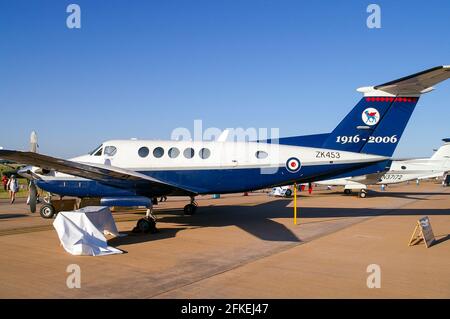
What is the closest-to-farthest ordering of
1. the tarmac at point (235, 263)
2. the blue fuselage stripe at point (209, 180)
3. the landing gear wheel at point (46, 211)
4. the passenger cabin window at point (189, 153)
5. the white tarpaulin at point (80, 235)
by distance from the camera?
the tarmac at point (235, 263) → the white tarpaulin at point (80, 235) → the blue fuselage stripe at point (209, 180) → the passenger cabin window at point (189, 153) → the landing gear wheel at point (46, 211)

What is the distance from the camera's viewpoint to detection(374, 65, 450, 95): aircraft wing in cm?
1086

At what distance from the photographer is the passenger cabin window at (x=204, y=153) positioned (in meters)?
13.0

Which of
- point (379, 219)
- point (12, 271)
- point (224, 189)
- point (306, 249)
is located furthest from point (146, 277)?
point (379, 219)

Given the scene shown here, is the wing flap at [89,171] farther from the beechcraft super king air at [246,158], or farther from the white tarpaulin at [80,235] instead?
the white tarpaulin at [80,235]

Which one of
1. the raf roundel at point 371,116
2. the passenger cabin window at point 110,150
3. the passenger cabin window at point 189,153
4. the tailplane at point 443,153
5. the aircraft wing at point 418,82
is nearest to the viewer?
the aircraft wing at point 418,82

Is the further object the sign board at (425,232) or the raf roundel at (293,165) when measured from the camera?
the raf roundel at (293,165)

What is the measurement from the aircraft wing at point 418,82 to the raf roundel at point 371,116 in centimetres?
83

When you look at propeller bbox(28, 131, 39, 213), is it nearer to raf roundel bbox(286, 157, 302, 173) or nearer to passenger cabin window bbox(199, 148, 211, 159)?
passenger cabin window bbox(199, 148, 211, 159)

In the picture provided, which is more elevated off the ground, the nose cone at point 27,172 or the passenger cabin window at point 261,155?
the passenger cabin window at point 261,155

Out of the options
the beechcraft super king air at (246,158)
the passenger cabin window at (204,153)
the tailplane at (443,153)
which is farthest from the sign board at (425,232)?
the tailplane at (443,153)

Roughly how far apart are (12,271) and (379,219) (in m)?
14.0

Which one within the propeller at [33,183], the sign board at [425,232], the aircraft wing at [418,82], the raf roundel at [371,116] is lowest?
the sign board at [425,232]

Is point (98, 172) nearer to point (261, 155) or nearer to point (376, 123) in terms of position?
point (261, 155)
